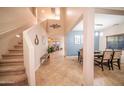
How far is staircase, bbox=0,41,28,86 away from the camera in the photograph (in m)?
2.51

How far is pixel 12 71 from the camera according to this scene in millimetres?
2828

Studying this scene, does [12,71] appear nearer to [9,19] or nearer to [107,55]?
[9,19]

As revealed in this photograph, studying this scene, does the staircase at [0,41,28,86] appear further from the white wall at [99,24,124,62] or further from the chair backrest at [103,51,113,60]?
the white wall at [99,24,124,62]

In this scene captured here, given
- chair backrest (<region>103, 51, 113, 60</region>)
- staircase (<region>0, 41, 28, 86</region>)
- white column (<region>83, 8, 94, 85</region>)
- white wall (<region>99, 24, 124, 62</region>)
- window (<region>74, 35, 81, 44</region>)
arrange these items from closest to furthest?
staircase (<region>0, 41, 28, 86</region>) → white column (<region>83, 8, 94, 85</region>) → chair backrest (<region>103, 51, 113, 60</region>) → white wall (<region>99, 24, 124, 62</region>) → window (<region>74, 35, 81, 44</region>)

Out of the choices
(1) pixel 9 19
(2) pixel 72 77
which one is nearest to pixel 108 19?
(2) pixel 72 77

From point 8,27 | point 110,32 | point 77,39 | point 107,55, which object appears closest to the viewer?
point 8,27

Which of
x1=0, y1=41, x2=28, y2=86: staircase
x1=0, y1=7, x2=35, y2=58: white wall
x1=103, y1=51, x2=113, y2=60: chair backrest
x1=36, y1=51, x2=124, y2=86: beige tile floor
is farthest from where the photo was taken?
x1=103, y1=51, x2=113, y2=60: chair backrest

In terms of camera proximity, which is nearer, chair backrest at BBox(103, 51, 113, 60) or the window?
chair backrest at BBox(103, 51, 113, 60)

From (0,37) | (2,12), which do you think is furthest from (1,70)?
(2,12)

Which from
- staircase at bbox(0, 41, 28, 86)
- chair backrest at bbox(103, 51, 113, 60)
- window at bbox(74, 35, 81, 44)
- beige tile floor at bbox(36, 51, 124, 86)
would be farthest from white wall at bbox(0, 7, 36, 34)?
window at bbox(74, 35, 81, 44)

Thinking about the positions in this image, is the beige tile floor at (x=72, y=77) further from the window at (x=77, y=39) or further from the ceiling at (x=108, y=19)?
the window at (x=77, y=39)

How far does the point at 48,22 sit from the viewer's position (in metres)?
8.69

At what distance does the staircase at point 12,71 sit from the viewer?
98.8 inches

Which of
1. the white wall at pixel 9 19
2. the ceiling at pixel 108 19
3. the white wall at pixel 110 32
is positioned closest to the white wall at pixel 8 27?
the white wall at pixel 9 19
